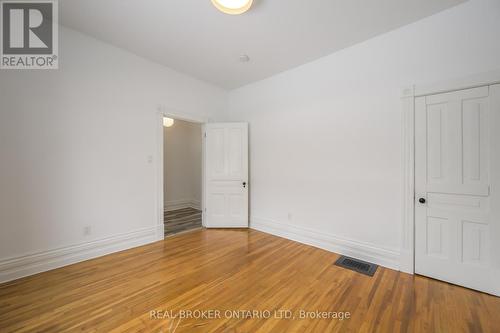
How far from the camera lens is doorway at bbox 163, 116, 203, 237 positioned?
582 cm

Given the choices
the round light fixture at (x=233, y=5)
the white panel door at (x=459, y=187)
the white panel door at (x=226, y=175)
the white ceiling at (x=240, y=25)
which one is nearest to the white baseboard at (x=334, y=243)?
the white panel door at (x=459, y=187)

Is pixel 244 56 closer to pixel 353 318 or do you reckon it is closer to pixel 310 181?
pixel 310 181

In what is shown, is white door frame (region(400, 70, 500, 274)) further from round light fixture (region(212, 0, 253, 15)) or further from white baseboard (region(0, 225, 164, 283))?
white baseboard (region(0, 225, 164, 283))

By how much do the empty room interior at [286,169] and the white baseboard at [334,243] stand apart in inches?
0.9

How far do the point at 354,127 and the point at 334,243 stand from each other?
176 centimetres

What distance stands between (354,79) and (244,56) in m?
1.70

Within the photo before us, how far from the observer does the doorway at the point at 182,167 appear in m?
5.82

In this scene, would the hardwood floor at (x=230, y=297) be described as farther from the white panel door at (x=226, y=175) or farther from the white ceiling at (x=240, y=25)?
the white ceiling at (x=240, y=25)

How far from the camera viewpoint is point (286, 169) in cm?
370

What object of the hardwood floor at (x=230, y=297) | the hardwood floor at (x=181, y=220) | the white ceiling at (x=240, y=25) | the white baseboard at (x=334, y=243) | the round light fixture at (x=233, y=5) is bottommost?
the hardwood floor at (x=230, y=297)

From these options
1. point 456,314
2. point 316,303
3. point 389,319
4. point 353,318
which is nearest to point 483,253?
point 456,314

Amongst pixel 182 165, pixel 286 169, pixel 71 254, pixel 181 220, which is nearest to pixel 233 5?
pixel 286 169

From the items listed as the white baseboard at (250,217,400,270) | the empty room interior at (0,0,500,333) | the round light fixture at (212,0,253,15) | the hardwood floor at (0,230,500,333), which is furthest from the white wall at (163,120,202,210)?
the round light fixture at (212,0,253,15)

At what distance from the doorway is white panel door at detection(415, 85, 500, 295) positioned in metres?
4.74
